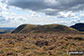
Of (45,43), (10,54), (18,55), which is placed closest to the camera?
(18,55)

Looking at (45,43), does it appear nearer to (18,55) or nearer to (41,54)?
(41,54)

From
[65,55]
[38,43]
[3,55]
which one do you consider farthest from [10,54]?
[38,43]

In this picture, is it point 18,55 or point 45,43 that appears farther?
point 45,43

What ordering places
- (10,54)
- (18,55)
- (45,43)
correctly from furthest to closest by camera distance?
(45,43), (10,54), (18,55)

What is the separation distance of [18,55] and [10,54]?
9085 mm

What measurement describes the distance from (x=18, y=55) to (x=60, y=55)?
1009 inches

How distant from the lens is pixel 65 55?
73.2m

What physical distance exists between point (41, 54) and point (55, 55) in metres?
9.83

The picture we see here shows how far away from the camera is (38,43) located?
128m

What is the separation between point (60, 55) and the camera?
74.5 m

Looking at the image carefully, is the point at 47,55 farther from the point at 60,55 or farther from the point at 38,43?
the point at 38,43

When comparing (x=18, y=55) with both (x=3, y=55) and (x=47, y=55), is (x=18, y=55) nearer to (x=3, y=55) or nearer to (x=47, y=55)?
(x=3, y=55)

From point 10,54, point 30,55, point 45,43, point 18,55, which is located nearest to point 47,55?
point 30,55

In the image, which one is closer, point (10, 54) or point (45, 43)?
point (10, 54)
